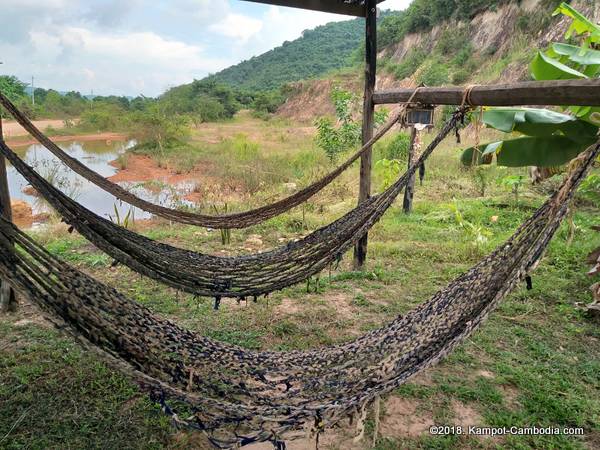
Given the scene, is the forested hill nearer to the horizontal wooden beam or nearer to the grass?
the grass

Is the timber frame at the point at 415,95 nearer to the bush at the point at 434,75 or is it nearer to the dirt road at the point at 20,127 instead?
the bush at the point at 434,75

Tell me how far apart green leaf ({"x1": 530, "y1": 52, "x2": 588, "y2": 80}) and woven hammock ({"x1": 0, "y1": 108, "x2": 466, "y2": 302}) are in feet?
1.01

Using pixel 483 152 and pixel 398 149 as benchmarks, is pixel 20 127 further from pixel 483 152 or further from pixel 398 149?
pixel 483 152

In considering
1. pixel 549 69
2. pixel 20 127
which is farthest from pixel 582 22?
pixel 20 127

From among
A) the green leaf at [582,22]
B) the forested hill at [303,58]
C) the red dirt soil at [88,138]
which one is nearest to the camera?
the green leaf at [582,22]

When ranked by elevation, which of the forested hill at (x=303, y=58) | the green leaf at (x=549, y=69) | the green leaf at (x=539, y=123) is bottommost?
the green leaf at (x=539, y=123)

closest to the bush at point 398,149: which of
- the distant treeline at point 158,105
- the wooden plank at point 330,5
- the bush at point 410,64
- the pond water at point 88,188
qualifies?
the pond water at point 88,188

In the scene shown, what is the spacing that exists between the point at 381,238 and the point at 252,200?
1.88 metres

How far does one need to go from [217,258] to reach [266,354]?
60cm

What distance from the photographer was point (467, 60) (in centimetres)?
1352

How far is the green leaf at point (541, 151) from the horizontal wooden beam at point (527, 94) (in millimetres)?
196

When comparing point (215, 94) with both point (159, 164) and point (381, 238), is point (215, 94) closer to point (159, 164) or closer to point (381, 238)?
point (159, 164)

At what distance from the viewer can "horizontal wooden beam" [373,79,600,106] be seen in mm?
1319

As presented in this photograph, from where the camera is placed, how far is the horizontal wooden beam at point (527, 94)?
1319 millimetres
